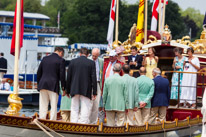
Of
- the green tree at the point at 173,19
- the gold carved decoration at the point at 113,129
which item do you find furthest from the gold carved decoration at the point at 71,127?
the green tree at the point at 173,19

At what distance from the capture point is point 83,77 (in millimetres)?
13656

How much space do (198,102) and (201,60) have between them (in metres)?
1.47

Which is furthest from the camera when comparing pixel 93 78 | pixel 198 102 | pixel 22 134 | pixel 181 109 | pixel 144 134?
pixel 198 102

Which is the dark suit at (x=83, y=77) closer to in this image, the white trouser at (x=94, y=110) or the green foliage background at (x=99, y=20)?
the white trouser at (x=94, y=110)

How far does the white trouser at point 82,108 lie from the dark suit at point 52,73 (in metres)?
0.47

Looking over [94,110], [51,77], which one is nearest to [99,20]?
[94,110]

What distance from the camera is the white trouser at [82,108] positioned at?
13.7m

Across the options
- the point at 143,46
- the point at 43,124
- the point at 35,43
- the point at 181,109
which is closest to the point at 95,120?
the point at 43,124

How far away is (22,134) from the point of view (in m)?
12.6

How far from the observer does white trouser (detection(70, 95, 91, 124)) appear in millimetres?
13672

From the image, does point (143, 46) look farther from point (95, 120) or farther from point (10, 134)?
point (10, 134)

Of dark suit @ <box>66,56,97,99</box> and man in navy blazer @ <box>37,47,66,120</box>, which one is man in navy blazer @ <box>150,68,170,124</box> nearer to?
dark suit @ <box>66,56,97,99</box>

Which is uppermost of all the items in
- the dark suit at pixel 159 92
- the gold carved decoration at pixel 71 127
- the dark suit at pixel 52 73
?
the dark suit at pixel 52 73

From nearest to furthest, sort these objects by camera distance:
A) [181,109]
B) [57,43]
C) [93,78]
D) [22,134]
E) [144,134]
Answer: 1. [22,134]
2. [93,78]
3. [144,134]
4. [181,109]
5. [57,43]
